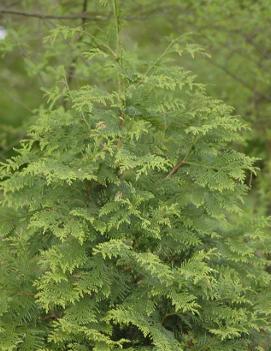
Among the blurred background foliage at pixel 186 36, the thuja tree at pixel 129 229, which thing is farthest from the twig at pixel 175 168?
the blurred background foliage at pixel 186 36

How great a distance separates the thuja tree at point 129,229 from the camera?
3.22 meters

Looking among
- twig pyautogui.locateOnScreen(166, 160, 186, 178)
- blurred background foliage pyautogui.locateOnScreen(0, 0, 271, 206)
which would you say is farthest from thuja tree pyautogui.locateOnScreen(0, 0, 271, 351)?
blurred background foliage pyautogui.locateOnScreen(0, 0, 271, 206)

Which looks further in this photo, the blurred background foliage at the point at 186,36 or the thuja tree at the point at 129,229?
the blurred background foliage at the point at 186,36

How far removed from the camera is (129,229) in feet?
11.2

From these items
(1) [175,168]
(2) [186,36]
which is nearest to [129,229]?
(1) [175,168]

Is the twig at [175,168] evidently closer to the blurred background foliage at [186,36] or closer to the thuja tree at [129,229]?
the thuja tree at [129,229]

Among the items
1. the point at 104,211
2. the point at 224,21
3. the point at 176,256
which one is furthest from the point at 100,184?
the point at 224,21

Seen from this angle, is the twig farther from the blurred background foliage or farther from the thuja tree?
the blurred background foliage

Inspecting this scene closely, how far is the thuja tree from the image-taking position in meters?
3.22

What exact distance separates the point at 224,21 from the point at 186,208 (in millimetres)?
3944

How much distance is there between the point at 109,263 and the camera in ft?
11.1

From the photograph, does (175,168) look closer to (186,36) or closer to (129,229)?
(129,229)

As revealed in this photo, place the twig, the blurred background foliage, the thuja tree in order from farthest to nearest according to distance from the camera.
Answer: the blurred background foliage
the twig
the thuja tree

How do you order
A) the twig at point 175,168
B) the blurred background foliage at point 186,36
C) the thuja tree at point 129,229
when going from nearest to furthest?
1. the thuja tree at point 129,229
2. the twig at point 175,168
3. the blurred background foliage at point 186,36
